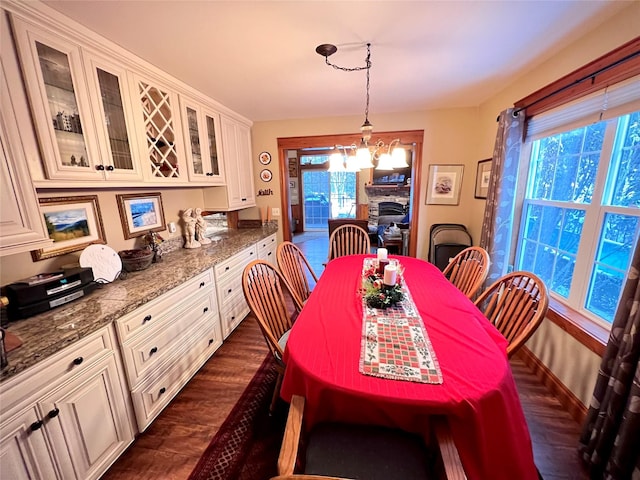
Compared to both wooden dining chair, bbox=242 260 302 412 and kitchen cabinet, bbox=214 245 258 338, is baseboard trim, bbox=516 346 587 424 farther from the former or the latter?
kitchen cabinet, bbox=214 245 258 338

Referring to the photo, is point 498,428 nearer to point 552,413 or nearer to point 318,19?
point 552,413

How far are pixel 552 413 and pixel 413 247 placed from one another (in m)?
2.09

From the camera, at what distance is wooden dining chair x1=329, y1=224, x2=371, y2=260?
9.59 feet

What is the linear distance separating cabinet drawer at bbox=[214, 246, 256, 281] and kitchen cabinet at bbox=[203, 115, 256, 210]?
2.05 feet

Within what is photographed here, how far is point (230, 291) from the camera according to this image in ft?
8.03

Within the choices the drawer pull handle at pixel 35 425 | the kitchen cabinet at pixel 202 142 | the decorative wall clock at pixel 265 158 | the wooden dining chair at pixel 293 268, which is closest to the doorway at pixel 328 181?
the decorative wall clock at pixel 265 158

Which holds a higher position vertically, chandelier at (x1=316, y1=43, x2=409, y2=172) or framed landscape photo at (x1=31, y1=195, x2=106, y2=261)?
chandelier at (x1=316, y1=43, x2=409, y2=172)

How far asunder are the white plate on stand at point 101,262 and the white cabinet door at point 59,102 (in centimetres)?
44

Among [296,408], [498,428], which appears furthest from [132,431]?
[498,428]

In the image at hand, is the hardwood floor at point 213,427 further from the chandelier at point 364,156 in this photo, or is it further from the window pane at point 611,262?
the chandelier at point 364,156

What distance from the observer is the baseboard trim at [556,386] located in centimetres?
154

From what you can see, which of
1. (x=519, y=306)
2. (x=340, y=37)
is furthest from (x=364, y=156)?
(x=519, y=306)

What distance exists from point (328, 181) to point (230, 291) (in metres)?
6.10

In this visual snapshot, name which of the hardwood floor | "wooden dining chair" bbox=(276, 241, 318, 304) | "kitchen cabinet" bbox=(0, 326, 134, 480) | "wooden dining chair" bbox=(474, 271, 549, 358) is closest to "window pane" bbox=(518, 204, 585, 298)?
"wooden dining chair" bbox=(474, 271, 549, 358)
